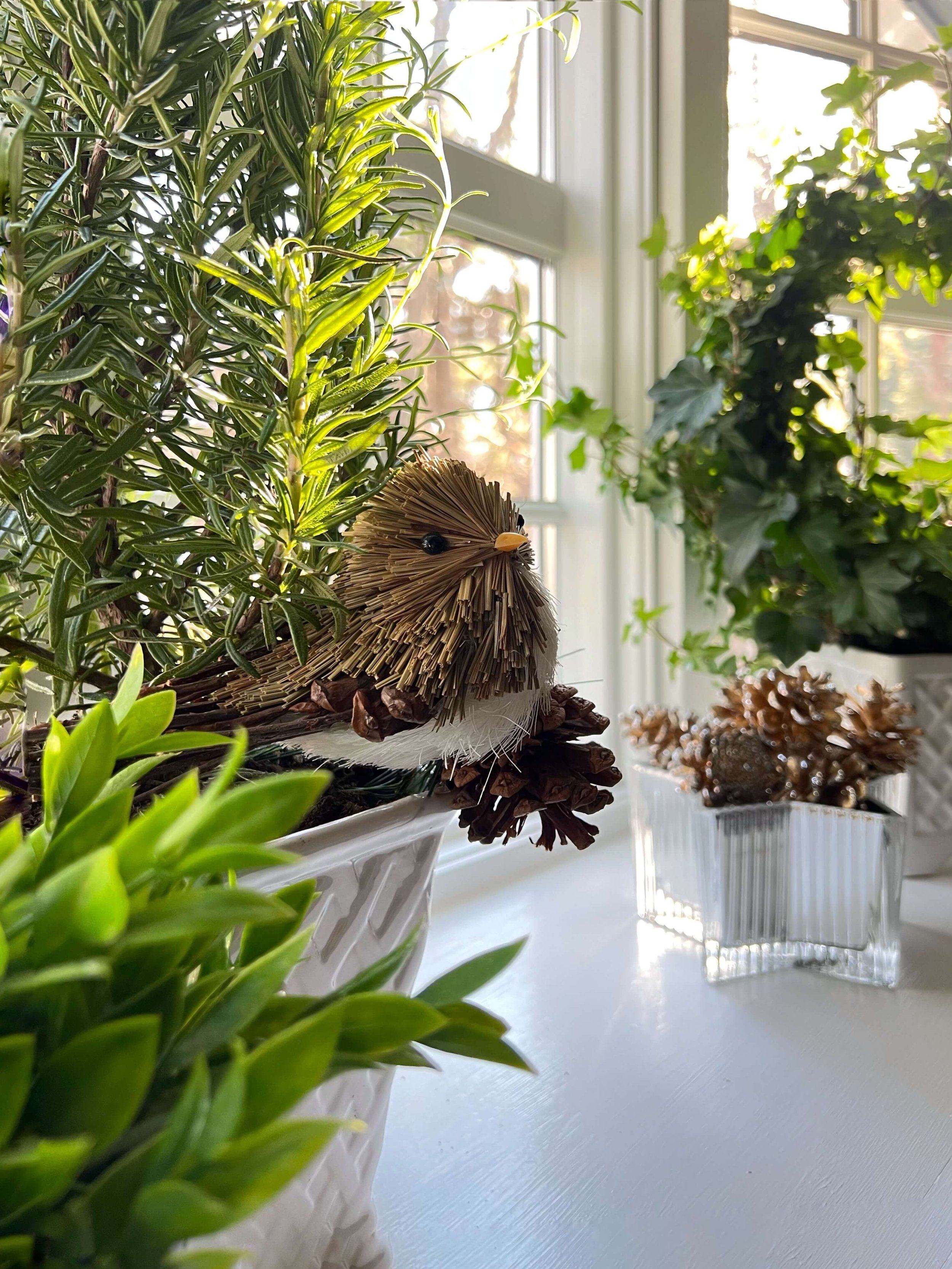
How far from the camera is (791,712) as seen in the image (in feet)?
2.38

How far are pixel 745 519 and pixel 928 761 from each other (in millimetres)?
290

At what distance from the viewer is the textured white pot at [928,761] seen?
0.84 metres

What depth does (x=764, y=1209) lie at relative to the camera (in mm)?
413

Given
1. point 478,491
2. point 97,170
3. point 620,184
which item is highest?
point 620,184

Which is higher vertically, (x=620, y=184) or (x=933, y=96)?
(x=933, y=96)

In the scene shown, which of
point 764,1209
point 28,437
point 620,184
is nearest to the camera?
point 28,437

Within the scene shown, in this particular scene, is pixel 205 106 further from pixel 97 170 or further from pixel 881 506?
pixel 881 506

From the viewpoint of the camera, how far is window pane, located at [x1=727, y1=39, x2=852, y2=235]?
3.83 ft

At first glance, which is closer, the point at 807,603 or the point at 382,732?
the point at 382,732

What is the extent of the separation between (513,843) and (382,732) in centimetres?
58

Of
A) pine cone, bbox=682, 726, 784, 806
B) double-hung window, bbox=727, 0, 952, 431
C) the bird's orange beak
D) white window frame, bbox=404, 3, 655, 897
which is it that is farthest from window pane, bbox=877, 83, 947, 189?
the bird's orange beak

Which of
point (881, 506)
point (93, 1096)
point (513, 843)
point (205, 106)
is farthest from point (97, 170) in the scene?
point (881, 506)

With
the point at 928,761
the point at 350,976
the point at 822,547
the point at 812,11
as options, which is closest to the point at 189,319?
the point at 350,976

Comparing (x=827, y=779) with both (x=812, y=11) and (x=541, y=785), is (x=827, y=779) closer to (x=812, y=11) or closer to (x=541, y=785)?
(x=541, y=785)
